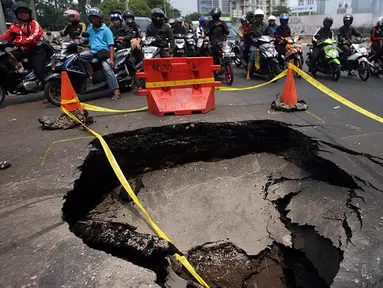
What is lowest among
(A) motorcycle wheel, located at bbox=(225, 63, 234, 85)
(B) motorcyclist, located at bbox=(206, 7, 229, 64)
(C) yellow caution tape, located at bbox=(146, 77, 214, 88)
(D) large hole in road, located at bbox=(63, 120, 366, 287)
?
(D) large hole in road, located at bbox=(63, 120, 366, 287)

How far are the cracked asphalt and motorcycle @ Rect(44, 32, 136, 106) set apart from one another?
45cm

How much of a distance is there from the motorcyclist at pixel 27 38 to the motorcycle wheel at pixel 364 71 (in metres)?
8.34

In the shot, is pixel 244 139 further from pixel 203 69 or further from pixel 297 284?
pixel 297 284

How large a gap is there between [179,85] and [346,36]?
642 cm

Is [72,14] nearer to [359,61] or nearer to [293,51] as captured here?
[293,51]

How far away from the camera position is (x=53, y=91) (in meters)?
6.11

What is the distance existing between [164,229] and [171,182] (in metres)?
0.90

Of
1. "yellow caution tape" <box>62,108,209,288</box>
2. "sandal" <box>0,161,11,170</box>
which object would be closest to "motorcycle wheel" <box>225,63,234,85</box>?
"yellow caution tape" <box>62,108,209,288</box>

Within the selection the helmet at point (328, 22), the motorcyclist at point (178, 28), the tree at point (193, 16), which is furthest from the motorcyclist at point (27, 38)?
the tree at point (193, 16)

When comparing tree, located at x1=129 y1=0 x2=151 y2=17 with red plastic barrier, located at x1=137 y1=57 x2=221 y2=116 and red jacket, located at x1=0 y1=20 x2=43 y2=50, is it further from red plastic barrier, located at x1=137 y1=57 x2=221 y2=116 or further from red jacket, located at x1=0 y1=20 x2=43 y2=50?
red plastic barrier, located at x1=137 y1=57 x2=221 y2=116

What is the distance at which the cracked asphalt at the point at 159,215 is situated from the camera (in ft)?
6.37

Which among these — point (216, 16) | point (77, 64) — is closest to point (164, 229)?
point (77, 64)

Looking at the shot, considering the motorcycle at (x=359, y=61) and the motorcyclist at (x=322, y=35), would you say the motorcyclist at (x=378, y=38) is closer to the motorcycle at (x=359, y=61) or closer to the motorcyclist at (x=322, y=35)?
the motorcycle at (x=359, y=61)

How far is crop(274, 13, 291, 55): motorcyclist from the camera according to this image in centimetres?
873
